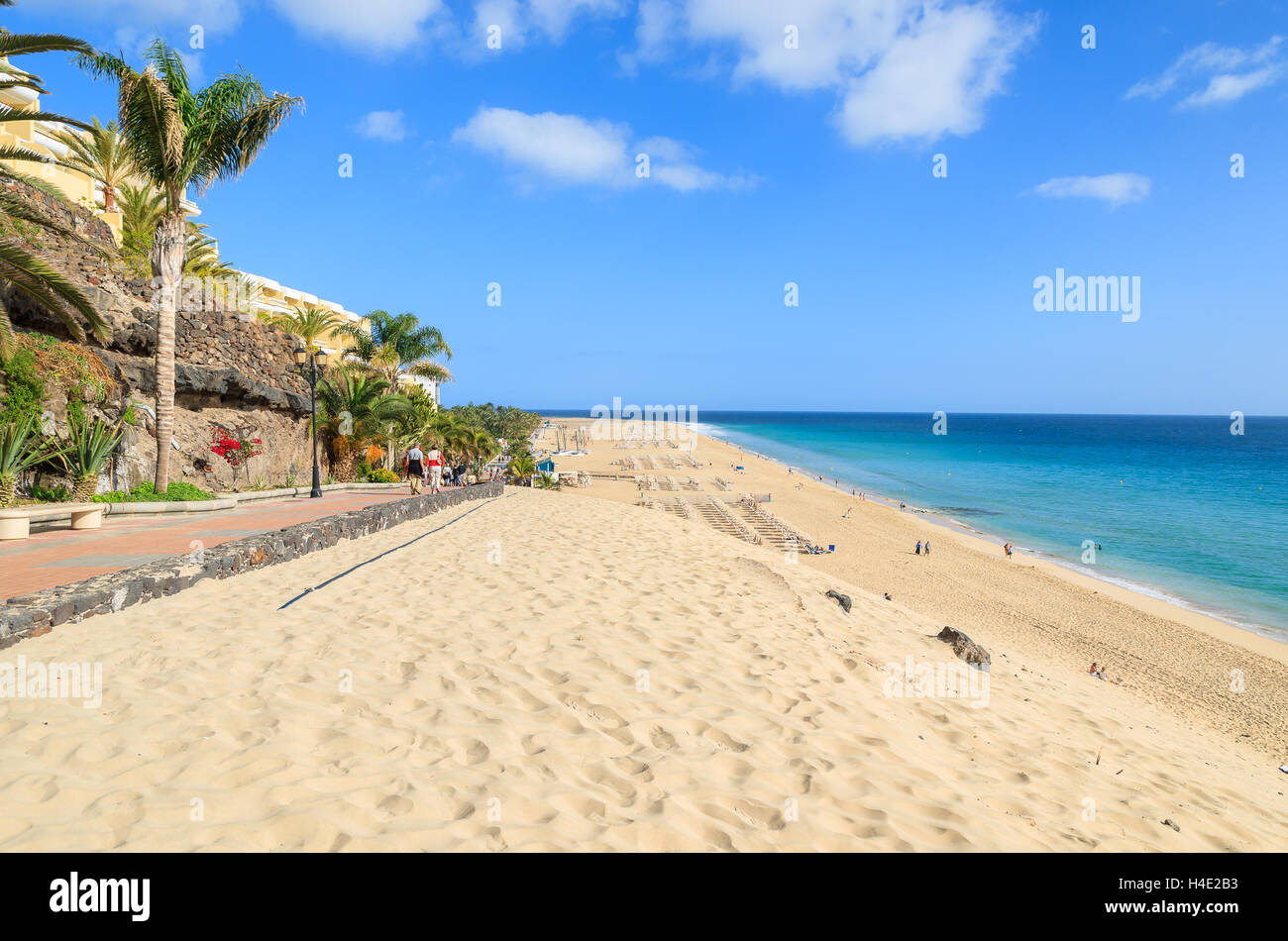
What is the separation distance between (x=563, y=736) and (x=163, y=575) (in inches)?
218

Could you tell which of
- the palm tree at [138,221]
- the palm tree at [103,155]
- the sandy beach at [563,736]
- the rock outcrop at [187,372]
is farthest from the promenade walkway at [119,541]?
the palm tree at [103,155]

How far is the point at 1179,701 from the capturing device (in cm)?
1208

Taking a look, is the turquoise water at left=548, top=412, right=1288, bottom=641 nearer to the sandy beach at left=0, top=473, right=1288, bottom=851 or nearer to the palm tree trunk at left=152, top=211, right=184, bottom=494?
the sandy beach at left=0, top=473, right=1288, bottom=851

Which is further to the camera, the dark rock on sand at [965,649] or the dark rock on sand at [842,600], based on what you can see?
the dark rock on sand at [842,600]

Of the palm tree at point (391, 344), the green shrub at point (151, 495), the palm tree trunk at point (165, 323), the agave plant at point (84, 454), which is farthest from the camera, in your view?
the palm tree at point (391, 344)

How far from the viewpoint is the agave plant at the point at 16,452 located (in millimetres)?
11289

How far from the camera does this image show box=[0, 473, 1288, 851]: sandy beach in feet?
10.5

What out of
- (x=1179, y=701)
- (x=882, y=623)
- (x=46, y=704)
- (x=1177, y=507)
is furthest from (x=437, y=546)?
(x=1177, y=507)

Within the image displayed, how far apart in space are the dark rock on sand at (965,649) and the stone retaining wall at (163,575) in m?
9.93

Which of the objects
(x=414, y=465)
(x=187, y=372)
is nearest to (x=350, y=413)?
(x=187, y=372)

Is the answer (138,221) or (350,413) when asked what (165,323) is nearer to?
(350,413)

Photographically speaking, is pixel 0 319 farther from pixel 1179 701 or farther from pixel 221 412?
pixel 1179 701

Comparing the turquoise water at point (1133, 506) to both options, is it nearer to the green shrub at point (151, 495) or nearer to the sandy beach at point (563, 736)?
the sandy beach at point (563, 736)

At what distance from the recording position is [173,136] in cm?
1318
